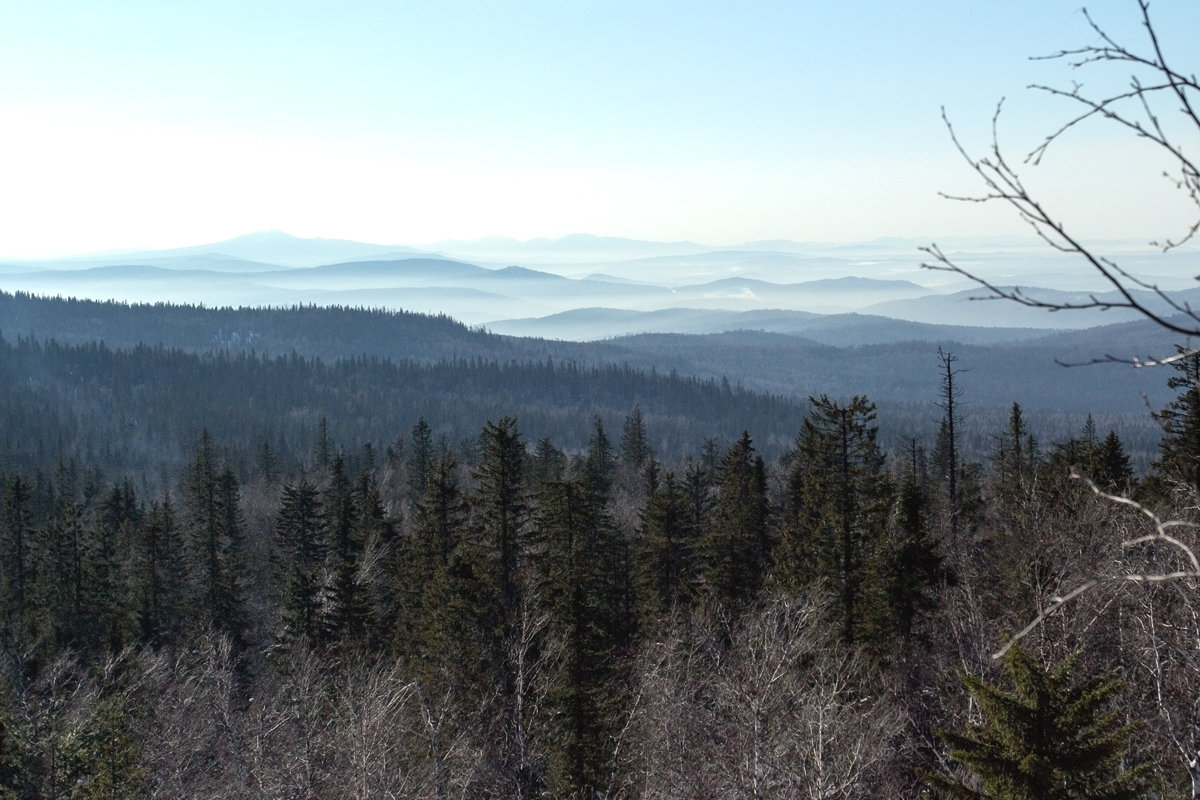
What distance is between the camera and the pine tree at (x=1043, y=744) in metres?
9.50

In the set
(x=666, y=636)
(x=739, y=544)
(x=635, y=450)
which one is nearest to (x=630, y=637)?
(x=739, y=544)

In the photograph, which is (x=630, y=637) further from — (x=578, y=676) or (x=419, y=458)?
(x=419, y=458)

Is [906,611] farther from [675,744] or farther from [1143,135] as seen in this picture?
[1143,135]

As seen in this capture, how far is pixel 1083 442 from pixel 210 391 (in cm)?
16361

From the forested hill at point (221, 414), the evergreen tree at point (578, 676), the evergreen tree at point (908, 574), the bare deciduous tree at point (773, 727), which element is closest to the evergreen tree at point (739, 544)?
the evergreen tree at point (578, 676)

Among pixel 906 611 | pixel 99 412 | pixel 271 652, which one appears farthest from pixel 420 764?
pixel 99 412

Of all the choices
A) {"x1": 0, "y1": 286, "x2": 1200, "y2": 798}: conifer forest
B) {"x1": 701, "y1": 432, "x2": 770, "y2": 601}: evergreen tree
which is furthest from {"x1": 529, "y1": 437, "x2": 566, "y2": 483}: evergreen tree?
{"x1": 701, "y1": 432, "x2": 770, "y2": 601}: evergreen tree

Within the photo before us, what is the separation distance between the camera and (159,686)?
32.8 metres

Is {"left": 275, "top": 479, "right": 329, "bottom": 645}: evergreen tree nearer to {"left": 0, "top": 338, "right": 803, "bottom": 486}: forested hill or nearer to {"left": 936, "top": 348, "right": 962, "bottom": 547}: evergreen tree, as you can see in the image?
{"left": 936, "top": 348, "right": 962, "bottom": 547}: evergreen tree

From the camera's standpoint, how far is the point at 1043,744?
380 inches

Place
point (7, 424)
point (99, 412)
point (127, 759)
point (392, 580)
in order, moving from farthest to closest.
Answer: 1. point (99, 412)
2. point (7, 424)
3. point (392, 580)
4. point (127, 759)

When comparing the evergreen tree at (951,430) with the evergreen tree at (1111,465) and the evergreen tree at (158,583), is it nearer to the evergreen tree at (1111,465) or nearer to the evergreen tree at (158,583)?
the evergreen tree at (1111,465)

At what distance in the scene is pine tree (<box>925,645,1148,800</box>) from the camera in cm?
950

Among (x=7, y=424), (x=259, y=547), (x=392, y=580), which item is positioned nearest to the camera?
(x=392, y=580)
